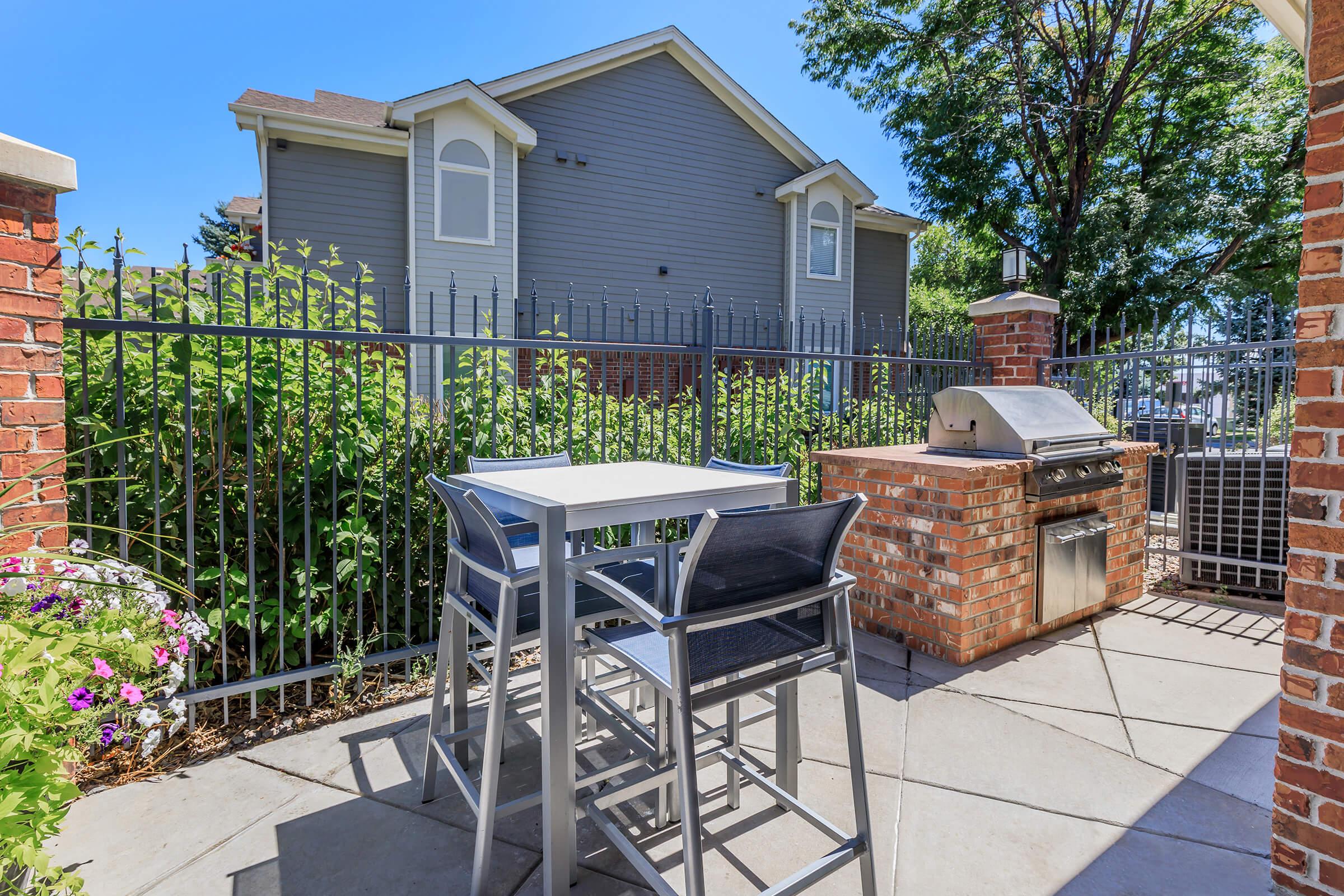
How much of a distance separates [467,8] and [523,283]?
4.21 metres

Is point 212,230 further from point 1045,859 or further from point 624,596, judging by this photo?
point 1045,859

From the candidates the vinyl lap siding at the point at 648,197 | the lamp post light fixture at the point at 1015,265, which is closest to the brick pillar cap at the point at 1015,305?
the lamp post light fixture at the point at 1015,265

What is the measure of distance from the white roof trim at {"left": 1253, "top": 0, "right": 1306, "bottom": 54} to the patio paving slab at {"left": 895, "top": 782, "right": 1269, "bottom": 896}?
2.47 metres

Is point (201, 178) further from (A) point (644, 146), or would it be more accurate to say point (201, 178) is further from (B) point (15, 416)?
(B) point (15, 416)

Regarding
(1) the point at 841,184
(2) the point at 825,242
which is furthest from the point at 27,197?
(1) the point at 841,184

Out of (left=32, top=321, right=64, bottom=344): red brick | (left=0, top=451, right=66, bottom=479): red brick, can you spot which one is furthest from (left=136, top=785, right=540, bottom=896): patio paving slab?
(left=32, top=321, right=64, bottom=344): red brick

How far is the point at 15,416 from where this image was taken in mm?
2168

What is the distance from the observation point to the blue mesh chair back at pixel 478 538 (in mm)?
1846

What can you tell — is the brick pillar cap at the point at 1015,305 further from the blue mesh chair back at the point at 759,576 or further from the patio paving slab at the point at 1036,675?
the blue mesh chair back at the point at 759,576

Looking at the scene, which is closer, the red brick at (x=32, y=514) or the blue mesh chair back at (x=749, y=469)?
the red brick at (x=32, y=514)

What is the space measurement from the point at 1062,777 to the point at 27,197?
403 cm

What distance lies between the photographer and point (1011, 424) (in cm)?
357

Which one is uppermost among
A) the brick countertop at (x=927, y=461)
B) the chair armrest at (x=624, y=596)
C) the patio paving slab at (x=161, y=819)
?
the brick countertop at (x=927, y=461)

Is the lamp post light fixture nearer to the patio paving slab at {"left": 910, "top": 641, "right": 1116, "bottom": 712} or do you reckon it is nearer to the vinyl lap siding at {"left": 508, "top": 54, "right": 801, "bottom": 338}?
the patio paving slab at {"left": 910, "top": 641, "right": 1116, "bottom": 712}
